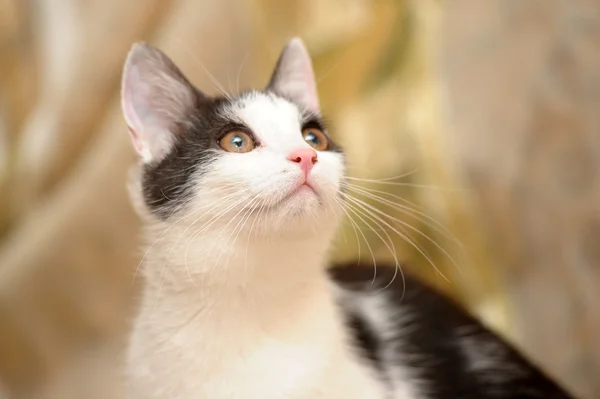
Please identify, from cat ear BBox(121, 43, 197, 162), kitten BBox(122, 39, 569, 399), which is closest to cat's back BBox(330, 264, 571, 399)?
kitten BBox(122, 39, 569, 399)

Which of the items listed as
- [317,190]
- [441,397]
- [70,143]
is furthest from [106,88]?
[441,397]

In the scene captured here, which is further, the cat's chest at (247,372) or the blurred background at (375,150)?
the blurred background at (375,150)

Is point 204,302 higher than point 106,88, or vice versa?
point 106,88

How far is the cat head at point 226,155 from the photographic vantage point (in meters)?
0.70

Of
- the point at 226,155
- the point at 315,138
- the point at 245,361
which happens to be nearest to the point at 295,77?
the point at 315,138

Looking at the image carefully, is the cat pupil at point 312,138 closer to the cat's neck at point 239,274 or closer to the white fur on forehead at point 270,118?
the white fur on forehead at point 270,118

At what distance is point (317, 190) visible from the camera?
71 centimetres

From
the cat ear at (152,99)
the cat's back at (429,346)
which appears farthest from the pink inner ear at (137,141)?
the cat's back at (429,346)

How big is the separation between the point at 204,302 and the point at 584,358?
32.6 inches

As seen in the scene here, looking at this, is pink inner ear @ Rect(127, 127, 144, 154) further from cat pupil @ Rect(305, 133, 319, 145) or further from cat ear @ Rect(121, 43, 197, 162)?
cat pupil @ Rect(305, 133, 319, 145)

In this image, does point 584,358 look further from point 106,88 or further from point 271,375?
point 106,88

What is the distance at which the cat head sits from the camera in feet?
2.29

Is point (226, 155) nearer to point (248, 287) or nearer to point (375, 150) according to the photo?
point (248, 287)

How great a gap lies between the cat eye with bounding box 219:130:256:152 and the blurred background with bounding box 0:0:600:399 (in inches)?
16.5
